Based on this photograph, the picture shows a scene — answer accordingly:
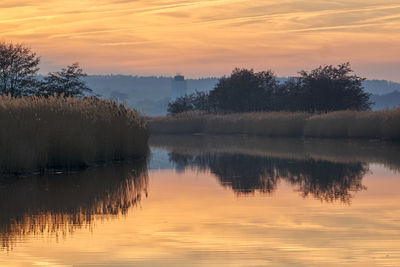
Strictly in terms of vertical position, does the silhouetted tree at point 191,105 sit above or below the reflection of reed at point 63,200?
above

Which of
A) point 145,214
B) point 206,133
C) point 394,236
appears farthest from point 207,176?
point 206,133

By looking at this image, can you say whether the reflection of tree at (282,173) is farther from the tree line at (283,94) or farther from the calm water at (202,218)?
the tree line at (283,94)

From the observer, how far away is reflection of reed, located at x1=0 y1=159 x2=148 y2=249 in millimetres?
11312

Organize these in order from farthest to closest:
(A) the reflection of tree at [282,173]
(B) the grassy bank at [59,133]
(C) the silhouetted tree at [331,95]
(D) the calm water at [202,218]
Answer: (C) the silhouetted tree at [331,95] → (B) the grassy bank at [59,133] → (A) the reflection of tree at [282,173] → (D) the calm water at [202,218]

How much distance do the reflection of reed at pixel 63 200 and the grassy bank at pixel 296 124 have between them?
79.1ft

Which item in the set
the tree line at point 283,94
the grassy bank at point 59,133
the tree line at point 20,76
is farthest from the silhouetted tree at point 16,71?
the tree line at point 283,94

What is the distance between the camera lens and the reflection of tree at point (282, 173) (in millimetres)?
16462

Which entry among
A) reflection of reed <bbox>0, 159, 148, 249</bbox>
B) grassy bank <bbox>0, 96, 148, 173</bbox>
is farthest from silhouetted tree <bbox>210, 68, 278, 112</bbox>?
reflection of reed <bbox>0, 159, 148, 249</bbox>

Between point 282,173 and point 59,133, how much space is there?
5.79 metres

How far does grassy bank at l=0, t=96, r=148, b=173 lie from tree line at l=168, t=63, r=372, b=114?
43470 mm

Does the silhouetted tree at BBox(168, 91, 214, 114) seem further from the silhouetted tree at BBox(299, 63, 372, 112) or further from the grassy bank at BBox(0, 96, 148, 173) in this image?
the grassy bank at BBox(0, 96, 148, 173)

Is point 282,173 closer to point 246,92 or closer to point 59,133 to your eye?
point 59,133

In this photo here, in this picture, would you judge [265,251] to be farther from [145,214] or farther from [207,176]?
[207,176]

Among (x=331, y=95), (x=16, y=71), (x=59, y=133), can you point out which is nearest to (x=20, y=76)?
(x=16, y=71)
